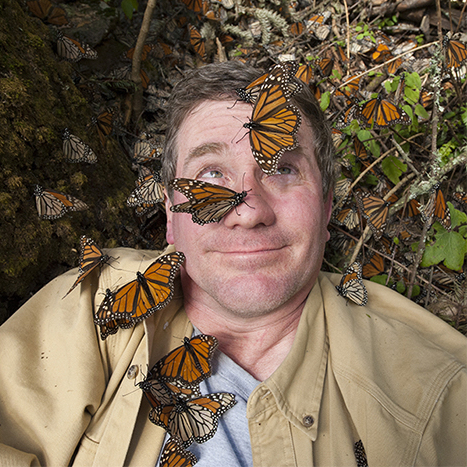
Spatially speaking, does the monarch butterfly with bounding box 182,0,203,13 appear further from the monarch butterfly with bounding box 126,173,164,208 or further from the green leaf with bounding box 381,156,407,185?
the green leaf with bounding box 381,156,407,185

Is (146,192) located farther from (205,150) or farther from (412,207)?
(412,207)

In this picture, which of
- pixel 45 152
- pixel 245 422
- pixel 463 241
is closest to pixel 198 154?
pixel 45 152

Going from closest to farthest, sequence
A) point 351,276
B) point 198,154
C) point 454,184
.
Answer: point 198,154 → point 351,276 → point 454,184

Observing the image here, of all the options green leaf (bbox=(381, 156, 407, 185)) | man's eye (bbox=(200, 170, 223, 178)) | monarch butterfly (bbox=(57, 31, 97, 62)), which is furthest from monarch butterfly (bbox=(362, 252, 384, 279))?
monarch butterfly (bbox=(57, 31, 97, 62))

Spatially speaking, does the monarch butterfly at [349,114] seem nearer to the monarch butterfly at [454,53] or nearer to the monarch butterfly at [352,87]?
the monarch butterfly at [352,87]

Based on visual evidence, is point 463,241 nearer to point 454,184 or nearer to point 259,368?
point 454,184

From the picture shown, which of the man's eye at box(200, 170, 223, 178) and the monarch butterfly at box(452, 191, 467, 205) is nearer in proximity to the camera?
the man's eye at box(200, 170, 223, 178)

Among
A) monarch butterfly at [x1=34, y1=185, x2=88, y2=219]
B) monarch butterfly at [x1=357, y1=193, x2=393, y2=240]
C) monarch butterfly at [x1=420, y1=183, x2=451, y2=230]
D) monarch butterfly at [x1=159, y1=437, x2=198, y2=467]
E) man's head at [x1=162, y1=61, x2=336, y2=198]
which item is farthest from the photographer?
monarch butterfly at [x1=357, y1=193, x2=393, y2=240]
